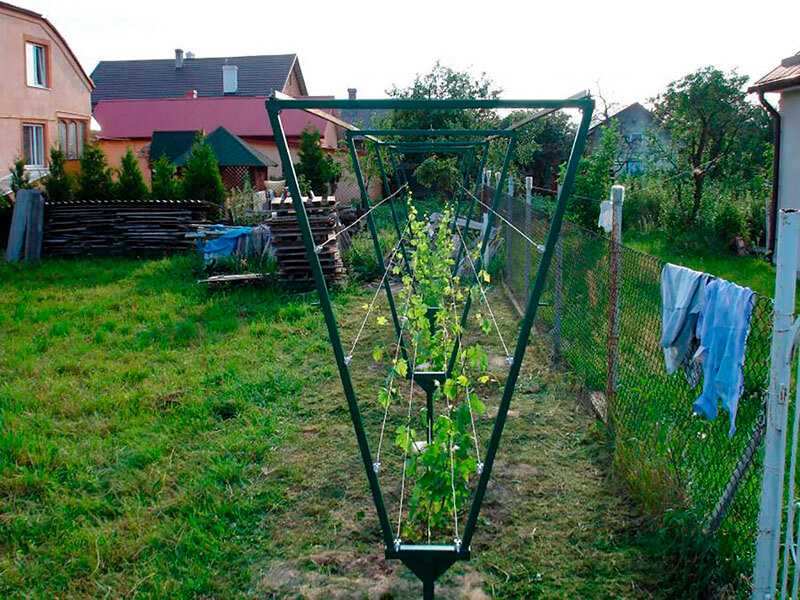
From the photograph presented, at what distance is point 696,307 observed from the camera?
10.5ft

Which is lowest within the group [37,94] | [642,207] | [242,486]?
[242,486]

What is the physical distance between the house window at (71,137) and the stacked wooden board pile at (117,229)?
10.2 metres

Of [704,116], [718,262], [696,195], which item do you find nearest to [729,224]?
[696,195]

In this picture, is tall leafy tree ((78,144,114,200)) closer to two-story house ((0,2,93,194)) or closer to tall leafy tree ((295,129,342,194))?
two-story house ((0,2,93,194))

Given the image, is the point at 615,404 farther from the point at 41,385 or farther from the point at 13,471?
the point at 41,385

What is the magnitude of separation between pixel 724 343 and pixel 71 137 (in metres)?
24.0

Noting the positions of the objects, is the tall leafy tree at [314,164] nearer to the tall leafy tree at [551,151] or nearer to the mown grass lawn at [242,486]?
the tall leafy tree at [551,151]

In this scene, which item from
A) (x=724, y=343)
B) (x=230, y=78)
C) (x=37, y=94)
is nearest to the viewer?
(x=724, y=343)

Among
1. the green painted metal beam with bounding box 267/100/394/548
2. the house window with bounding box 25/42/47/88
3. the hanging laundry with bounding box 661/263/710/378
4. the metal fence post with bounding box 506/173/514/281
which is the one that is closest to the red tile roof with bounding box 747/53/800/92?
the metal fence post with bounding box 506/173/514/281

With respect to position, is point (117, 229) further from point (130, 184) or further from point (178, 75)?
point (178, 75)

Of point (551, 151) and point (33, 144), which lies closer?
point (33, 144)

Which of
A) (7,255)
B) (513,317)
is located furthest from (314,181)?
(513,317)

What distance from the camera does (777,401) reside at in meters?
2.29

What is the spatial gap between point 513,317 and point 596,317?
120 inches
